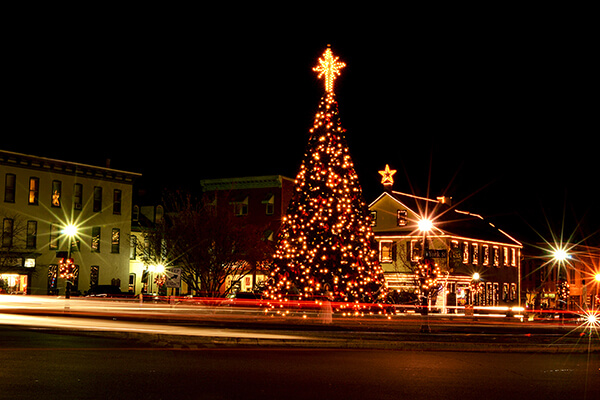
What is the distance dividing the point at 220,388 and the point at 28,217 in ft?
178

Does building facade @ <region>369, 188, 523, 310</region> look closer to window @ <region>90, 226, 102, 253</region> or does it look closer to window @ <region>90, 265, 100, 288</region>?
window @ <region>90, 226, 102, 253</region>

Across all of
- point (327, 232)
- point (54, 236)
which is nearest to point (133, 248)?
point (54, 236)

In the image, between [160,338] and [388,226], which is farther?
[388,226]

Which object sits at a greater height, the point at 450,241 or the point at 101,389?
the point at 450,241

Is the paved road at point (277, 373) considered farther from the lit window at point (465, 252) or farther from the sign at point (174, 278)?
the lit window at point (465, 252)

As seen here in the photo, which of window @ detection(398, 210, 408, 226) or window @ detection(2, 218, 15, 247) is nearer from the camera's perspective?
window @ detection(2, 218, 15, 247)

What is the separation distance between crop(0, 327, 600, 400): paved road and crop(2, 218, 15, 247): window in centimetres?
4215

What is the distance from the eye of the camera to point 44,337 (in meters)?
20.4

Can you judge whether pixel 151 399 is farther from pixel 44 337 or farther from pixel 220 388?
pixel 44 337

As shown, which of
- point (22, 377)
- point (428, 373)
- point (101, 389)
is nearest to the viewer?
point (101, 389)

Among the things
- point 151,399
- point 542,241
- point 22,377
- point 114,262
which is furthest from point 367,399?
point 542,241

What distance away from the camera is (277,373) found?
1335cm

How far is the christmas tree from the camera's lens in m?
33.3

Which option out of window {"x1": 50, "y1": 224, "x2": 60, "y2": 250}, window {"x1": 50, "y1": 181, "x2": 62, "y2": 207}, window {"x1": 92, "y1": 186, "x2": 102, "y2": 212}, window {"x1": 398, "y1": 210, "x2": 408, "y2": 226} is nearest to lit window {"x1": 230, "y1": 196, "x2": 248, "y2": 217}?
window {"x1": 92, "y1": 186, "x2": 102, "y2": 212}
